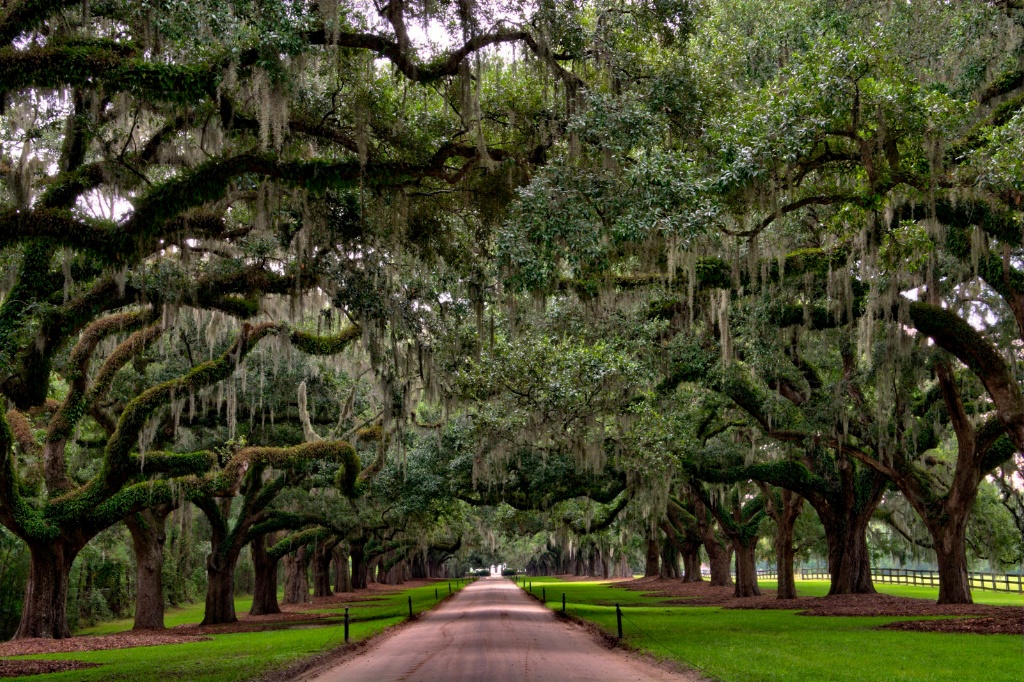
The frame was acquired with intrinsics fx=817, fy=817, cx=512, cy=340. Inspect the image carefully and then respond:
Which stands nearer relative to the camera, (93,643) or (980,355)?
(980,355)

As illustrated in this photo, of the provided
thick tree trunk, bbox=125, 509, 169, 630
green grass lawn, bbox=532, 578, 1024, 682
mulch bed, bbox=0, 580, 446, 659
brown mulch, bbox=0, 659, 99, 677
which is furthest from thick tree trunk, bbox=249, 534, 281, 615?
brown mulch, bbox=0, 659, 99, 677

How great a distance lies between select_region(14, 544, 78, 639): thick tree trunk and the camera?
61.8 ft

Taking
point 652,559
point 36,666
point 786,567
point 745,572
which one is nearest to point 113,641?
point 36,666

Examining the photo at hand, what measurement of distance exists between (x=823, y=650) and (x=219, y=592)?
2047cm

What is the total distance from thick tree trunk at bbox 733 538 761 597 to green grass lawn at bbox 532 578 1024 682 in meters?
12.3

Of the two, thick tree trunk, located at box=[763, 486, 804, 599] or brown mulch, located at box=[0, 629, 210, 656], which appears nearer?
brown mulch, located at box=[0, 629, 210, 656]

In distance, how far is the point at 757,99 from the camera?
11.2m

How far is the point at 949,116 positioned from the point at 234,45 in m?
8.66

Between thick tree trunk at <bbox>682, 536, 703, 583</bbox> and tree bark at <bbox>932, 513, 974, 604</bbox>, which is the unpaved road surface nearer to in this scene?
tree bark at <bbox>932, 513, 974, 604</bbox>

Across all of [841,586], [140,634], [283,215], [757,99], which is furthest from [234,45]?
[841,586]

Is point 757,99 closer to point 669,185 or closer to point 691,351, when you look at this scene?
point 669,185

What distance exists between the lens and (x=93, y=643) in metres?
18.7

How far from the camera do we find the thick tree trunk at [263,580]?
104ft

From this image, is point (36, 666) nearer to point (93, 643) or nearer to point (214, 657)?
point (214, 657)
